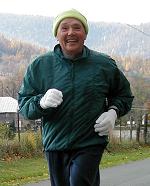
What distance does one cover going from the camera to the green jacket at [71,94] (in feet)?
11.3

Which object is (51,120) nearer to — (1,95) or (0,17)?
(1,95)

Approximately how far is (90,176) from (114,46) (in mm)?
115276

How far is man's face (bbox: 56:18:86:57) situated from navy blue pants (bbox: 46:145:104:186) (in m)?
0.69

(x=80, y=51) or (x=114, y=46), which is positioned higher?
(x=114, y=46)

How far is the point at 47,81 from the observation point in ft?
11.6

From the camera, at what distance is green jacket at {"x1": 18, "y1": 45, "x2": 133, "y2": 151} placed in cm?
345

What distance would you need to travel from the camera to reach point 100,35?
136875mm

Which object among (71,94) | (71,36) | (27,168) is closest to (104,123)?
(71,94)

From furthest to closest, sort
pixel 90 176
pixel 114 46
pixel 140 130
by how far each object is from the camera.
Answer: pixel 114 46
pixel 140 130
pixel 90 176

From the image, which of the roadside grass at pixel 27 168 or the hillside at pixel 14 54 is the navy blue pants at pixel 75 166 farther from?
the hillside at pixel 14 54

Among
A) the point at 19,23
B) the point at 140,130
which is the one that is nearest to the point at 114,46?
the point at 19,23

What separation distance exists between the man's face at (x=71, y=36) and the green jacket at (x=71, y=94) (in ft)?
0.20

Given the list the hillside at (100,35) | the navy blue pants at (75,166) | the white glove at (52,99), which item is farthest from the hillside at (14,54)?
the white glove at (52,99)

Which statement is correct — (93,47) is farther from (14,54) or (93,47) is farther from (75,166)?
(75,166)
